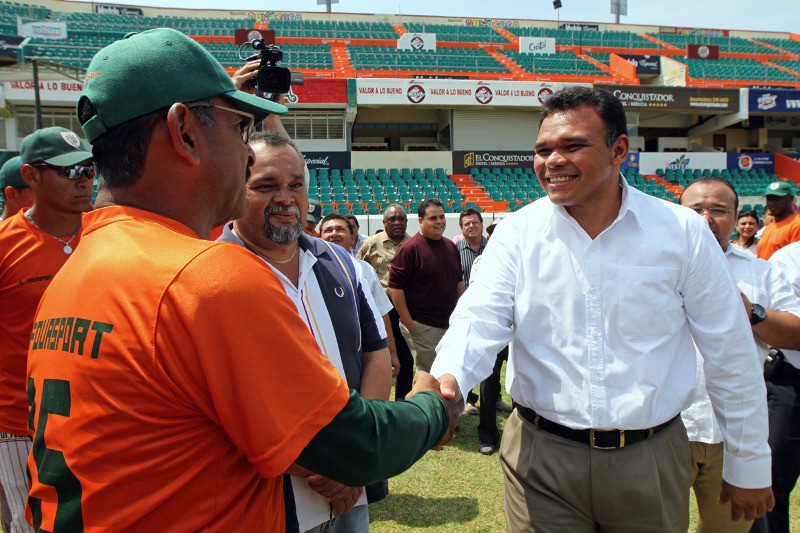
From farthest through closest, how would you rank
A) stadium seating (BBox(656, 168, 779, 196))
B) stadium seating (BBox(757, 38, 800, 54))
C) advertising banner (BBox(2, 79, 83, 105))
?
1. stadium seating (BBox(757, 38, 800, 54))
2. stadium seating (BBox(656, 168, 779, 196))
3. advertising banner (BBox(2, 79, 83, 105))

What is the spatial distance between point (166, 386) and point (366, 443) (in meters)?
0.40

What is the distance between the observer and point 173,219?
3.90 feet

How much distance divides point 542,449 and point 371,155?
2325cm

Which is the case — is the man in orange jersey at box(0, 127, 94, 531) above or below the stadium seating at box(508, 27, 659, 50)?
below

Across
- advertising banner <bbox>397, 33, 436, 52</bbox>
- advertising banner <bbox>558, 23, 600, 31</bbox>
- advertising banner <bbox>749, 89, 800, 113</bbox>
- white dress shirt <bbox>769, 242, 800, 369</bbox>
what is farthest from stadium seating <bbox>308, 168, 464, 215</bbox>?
advertising banner <bbox>558, 23, 600, 31</bbox>

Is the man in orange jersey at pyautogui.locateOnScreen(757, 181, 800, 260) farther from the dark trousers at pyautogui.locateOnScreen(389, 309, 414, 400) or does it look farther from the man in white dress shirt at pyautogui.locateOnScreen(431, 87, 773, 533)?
the man in white dress shirt at pyautogui.locateOnScreen(431, 87, 773, 533)

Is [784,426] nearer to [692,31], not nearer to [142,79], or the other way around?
[142,79]

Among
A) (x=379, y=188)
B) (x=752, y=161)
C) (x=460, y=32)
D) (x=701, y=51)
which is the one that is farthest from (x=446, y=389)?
(x=701, y=51)

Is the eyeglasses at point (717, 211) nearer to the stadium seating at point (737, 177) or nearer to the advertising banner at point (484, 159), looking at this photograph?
the advertising banner at point (484, 159)

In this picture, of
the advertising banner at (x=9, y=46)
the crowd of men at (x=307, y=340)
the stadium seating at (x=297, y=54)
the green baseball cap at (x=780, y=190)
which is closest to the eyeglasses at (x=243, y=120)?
the crowd of men at (x=307, y=340)

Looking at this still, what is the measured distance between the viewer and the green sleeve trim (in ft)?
3.53

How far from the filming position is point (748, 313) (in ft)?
8.14

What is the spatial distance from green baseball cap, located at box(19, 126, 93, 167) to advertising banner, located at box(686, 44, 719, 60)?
41.1 m

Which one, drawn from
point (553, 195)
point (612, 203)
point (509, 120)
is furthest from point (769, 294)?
point (509, 120)
